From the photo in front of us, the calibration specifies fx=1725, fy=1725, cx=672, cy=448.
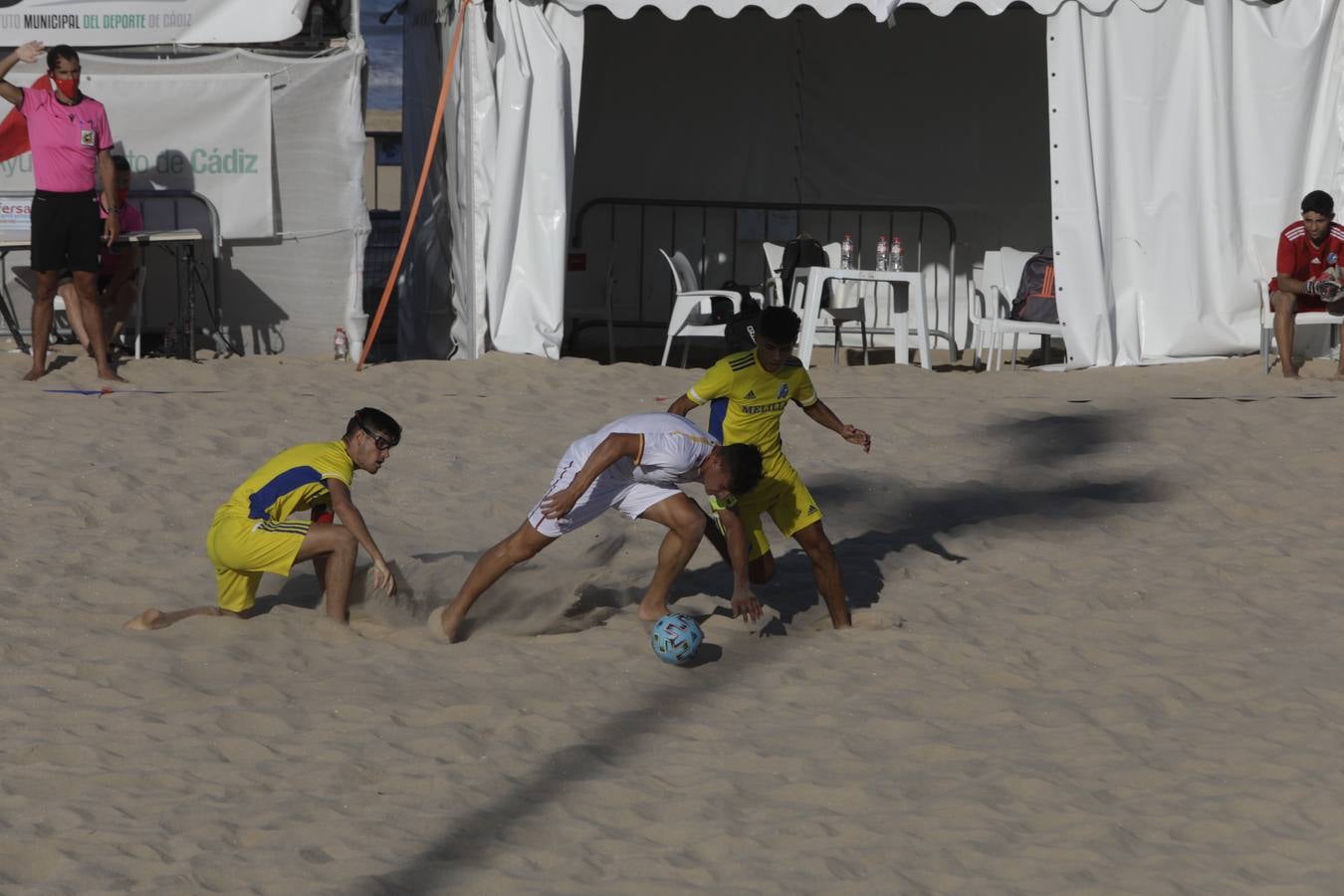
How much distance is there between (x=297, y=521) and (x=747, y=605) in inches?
62.7

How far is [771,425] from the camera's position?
634cm

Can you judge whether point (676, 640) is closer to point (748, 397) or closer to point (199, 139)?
point (748, 397)

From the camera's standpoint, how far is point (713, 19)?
13.5 meters

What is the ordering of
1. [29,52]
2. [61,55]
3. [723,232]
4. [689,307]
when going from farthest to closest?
[723,232] < [689,307] < [29,52] < [61,55]

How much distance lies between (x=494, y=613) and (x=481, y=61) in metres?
5.63

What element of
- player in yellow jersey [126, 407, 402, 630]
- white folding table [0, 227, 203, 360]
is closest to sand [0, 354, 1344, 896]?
player in yellow jersey [126, 407, 402, 630]

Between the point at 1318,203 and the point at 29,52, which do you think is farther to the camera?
the point at 1318,203

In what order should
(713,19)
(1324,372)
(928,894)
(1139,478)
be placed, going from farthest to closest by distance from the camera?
(713,19), (1324,372), (1139,478), (928,894)

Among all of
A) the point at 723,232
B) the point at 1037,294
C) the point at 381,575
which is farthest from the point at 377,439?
the point at 723,232

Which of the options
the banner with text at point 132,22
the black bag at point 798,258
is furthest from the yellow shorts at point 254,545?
the black bag at point 798,258

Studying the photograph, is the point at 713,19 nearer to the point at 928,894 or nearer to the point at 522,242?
the point at 522,242

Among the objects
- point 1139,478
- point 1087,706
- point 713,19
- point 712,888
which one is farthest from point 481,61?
point 712,888

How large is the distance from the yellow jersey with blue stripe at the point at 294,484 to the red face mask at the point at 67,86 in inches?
185

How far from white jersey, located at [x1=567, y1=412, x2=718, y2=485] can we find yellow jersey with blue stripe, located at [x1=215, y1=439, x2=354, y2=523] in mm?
810
